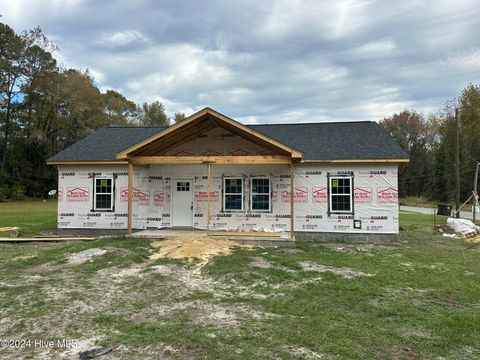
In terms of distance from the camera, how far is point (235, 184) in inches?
569

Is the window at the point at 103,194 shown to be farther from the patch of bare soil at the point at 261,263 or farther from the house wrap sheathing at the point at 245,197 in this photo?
the patch of bare soil at the point at 261,263

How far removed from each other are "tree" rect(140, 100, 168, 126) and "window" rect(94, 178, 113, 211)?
47994 mm

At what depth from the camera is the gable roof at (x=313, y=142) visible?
44.7ft

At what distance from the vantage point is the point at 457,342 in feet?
15.3

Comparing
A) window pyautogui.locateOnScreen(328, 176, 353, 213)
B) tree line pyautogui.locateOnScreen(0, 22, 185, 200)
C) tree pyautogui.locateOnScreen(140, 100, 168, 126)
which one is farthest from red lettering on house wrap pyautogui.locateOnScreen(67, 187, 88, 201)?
tree pyautogui.locateOnScreen(140, 100, 168, 126)

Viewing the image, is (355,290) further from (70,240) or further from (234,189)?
(70,240)

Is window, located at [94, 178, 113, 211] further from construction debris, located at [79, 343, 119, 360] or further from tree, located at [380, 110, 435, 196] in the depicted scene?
tree, located at [380, 110, 435, 196]

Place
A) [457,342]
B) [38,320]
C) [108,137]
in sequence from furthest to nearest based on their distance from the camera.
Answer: [108,137]
[38,320]
[457,342]

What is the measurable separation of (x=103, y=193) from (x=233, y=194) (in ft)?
17.0

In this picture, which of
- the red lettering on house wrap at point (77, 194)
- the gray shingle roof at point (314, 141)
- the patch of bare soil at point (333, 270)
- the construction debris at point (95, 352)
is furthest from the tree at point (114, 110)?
the construction debris at point (95, 352)

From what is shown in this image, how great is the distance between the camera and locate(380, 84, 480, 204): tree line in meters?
42.9

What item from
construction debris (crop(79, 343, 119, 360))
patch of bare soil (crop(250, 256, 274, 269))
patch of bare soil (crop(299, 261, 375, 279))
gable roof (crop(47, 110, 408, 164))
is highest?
gable roof (crop(47, 110, 408, 164))

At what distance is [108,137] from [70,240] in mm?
5888

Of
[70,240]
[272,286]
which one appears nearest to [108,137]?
[70,240]
